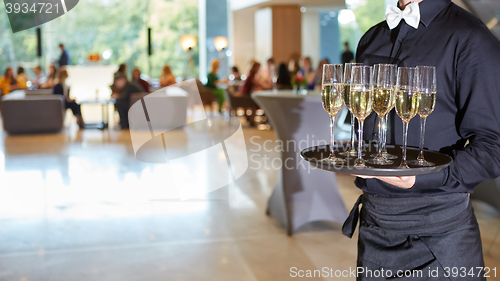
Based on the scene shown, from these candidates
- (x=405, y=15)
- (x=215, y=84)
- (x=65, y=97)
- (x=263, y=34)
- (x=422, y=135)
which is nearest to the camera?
(x=422, y=135)

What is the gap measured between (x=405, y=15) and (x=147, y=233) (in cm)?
285

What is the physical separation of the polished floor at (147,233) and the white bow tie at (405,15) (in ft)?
6.26

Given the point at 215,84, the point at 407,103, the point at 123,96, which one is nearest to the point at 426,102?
the point at 407,103

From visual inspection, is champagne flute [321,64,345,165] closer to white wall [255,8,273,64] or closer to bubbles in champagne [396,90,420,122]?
bubbles in champagne [396,90,420,122]

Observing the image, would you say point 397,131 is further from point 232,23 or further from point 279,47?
point 232,23

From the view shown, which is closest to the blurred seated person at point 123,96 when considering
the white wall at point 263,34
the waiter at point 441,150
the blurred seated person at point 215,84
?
the blurred seated person at point 215,84

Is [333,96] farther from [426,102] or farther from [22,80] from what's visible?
[22,80]

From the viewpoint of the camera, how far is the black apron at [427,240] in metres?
1.34

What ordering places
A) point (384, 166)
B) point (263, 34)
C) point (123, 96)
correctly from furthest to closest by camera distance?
point (263, 34), point (123, 96), point (384, 166)

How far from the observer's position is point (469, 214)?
54.4 inches

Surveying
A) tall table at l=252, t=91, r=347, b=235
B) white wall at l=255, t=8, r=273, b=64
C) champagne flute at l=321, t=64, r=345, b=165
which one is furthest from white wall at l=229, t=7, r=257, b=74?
champagne flute at l=321, t=64, r=345, b=165

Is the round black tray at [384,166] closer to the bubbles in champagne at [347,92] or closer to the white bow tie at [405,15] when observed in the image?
the bubbles in champagne at [347,92]

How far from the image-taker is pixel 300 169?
3.68 meters

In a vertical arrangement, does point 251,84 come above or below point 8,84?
below
